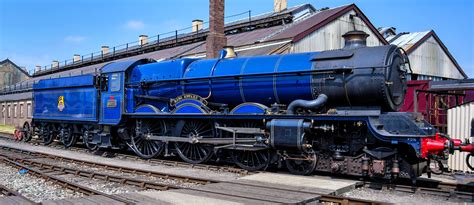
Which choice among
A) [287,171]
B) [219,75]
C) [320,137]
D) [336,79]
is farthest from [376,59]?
[219,75]

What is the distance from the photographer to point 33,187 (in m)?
9.70

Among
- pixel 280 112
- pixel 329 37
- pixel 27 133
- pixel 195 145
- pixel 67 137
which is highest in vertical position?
pixel 329 37

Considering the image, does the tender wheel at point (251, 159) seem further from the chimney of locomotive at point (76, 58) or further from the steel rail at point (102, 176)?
the chimney of locomotive at point (76, 58)

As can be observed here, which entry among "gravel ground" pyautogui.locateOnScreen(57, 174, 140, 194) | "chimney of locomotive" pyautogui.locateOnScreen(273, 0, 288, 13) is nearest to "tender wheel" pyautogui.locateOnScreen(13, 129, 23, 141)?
"gravel ground" pyautogui.locateOnScreen(57, 174, 140, 194)

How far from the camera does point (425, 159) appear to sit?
9.02 metres

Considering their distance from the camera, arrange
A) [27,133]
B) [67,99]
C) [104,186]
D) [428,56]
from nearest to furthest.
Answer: [104,186], [67,99], [27,133], [428,56]

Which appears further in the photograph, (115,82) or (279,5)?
(279,5)

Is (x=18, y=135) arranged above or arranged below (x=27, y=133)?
below

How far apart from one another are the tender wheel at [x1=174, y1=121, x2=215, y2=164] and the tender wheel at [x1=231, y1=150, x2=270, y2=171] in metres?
0.88

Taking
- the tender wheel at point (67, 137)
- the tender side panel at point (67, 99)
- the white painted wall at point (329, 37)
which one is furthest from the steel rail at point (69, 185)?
the white painted wall at point (329, 37)

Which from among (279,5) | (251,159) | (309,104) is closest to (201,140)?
(251,159)

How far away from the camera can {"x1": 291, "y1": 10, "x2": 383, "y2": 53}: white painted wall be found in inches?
826

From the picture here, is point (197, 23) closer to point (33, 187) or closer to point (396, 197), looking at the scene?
point (33, 187)

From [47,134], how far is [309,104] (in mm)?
14953
